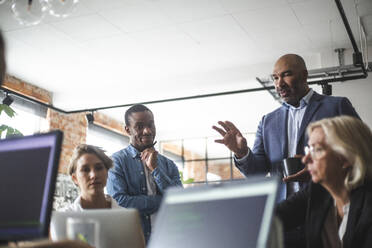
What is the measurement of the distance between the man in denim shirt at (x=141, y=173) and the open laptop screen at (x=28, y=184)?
3.89ft

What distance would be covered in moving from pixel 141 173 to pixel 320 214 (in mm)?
1124

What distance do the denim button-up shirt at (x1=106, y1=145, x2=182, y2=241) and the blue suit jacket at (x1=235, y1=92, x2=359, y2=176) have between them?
0.44 m

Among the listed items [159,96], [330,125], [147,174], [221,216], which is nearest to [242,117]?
[159,96]

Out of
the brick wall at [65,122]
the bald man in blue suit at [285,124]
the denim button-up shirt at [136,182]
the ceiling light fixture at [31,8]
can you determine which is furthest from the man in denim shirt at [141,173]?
the brick wall at [65,122]

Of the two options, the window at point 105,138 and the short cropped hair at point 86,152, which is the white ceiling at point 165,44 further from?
the short cropped hair at point 86,152

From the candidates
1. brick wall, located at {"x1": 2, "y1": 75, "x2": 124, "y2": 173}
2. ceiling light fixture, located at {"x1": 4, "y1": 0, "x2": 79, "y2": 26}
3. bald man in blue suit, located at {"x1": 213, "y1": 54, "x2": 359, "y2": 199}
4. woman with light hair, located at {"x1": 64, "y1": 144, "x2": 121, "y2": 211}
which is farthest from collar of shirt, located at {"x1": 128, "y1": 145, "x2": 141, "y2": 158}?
brick wall, located at {"x1": 2, "y1": 75, "x2": 124, "y2": 173}

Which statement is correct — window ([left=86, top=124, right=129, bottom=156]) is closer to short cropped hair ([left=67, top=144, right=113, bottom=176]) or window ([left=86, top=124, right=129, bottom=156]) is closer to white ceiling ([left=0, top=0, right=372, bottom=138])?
white ceiling ([left=0, top=0, right=372, bottom=138])

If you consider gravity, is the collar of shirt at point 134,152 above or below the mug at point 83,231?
above

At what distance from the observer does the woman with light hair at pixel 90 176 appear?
2.13m

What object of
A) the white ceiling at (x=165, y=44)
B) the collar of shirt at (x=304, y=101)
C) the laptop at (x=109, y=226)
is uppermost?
the white ceiling at (x=165, y=44)

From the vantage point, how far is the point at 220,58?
556 centimetres

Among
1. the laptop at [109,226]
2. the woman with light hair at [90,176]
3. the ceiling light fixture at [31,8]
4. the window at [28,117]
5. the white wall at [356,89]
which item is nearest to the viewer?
the laptop at [109,226]

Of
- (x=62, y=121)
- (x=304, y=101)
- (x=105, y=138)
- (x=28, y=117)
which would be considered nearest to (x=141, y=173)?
(x=304, y=101)

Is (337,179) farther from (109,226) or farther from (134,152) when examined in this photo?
(134,152)
